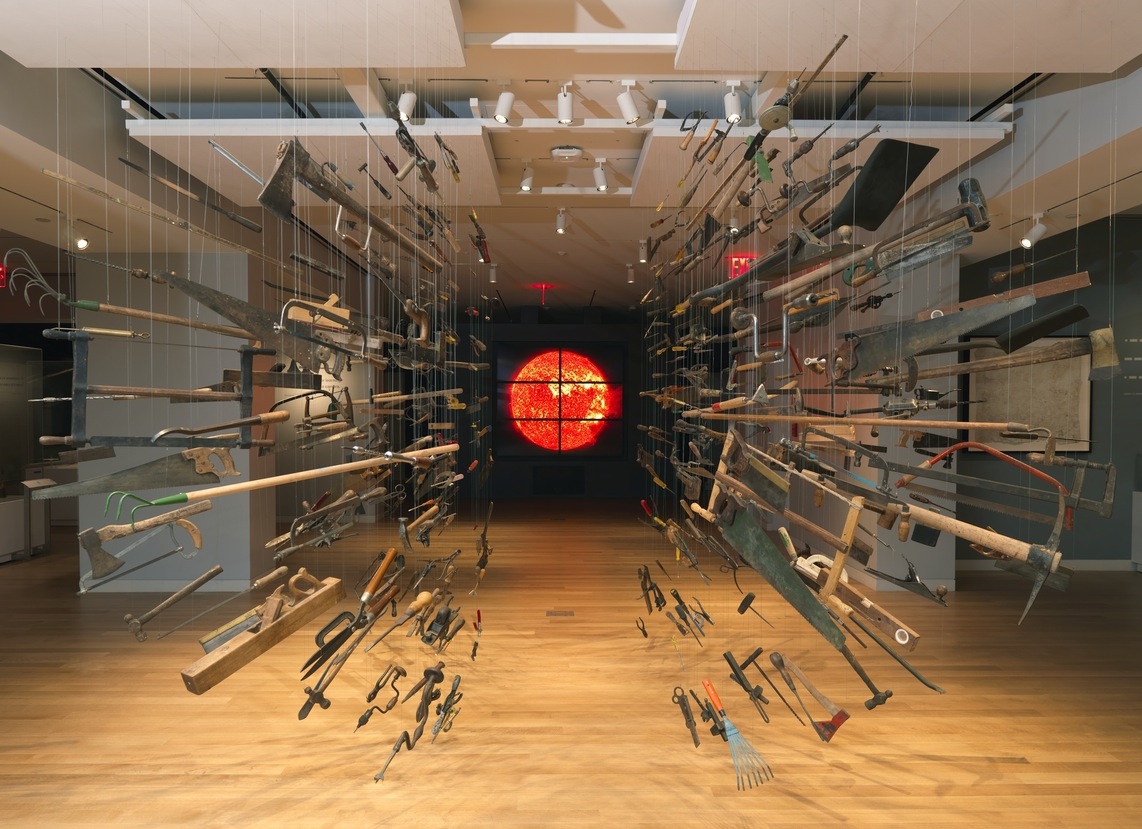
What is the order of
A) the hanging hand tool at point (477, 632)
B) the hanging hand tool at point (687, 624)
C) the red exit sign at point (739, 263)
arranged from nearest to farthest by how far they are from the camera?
the red exit sign at point (739, 263)
the hanging hand tool at point (477, 632)
the hanging hand tool at point (687, 624)

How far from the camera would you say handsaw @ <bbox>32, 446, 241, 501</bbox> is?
2.17 m

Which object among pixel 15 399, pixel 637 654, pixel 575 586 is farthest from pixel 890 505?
pixel 15 399

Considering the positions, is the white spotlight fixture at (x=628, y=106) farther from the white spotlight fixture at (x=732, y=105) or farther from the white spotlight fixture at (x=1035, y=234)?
the white spotlight fixture at (x=1035, y=234)

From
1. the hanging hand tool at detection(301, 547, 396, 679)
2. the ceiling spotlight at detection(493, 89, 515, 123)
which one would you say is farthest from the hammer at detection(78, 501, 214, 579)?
the ceiling spotlight at detection(493, 89, 515, 123)

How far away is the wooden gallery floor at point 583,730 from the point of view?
294 centimetres

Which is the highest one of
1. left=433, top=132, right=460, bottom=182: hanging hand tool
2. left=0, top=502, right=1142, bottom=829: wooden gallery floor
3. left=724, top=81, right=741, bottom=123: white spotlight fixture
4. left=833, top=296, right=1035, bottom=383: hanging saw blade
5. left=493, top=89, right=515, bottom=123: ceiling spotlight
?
left=493, top=89, right=515, bottom=123: ceiling spotlight

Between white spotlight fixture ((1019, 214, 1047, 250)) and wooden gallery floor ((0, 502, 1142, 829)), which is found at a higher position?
white spotlight fixture ((1019, 214, 1047, 250))

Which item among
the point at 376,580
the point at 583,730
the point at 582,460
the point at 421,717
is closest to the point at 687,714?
the point at 583,730

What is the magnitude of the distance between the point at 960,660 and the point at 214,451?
173 inches

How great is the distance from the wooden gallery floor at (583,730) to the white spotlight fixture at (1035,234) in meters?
2.26

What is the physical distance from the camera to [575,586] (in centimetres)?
664

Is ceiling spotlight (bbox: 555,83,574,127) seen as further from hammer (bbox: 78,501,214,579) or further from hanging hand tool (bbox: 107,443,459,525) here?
hammer (bbox: 78,501,214,579)

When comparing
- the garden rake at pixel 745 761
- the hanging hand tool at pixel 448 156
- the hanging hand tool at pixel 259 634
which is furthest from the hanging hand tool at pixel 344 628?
the hanging hand tool at pixel 448 156

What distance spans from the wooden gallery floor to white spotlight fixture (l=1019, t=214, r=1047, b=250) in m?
2.26
